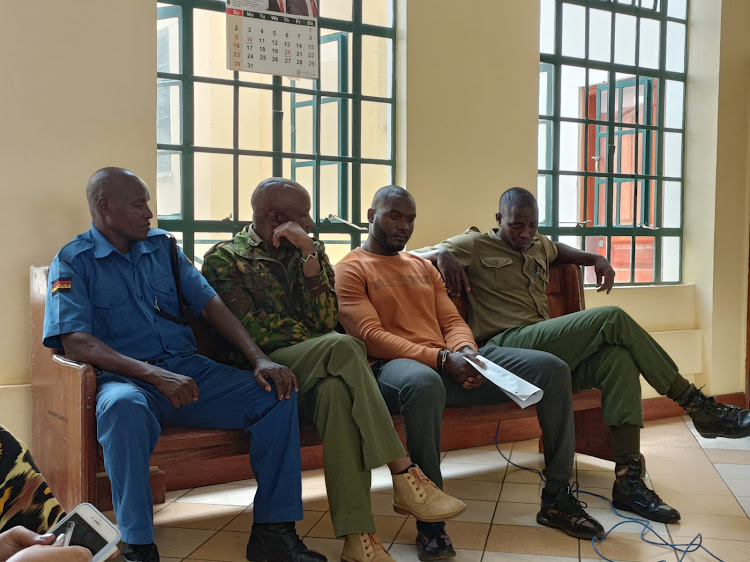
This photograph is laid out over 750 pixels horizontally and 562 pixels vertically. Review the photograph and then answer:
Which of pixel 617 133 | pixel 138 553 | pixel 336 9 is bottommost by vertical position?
pixel 138 553

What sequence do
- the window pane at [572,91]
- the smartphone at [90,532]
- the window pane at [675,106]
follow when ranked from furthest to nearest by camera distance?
the window pane at [675,106] < the window pane at [572,91] < the smartphone at [90,532]

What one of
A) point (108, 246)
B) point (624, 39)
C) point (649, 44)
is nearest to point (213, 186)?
point (108, 246)

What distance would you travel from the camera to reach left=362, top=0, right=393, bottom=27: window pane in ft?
12.9

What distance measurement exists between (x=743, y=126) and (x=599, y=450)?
8.29 ft

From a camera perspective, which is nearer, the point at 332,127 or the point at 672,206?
the point at 332,127

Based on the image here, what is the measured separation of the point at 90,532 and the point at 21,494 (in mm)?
210

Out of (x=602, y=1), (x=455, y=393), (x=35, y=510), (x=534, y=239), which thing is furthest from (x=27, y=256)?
(x=602, y=1)

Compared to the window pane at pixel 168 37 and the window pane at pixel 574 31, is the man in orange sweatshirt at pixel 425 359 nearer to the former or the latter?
the window pane at pixel 168 37

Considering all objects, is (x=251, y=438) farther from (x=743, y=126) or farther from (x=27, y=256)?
(x=743, y=126)

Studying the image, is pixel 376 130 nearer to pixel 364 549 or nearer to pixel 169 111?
pixel 169 111

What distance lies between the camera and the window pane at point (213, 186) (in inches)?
141

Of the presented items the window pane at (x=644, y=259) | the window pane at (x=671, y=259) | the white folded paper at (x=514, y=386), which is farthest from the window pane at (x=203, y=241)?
the window pane at (x=671, y=259)

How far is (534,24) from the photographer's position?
4.31 m

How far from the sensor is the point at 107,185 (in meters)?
2.69
